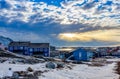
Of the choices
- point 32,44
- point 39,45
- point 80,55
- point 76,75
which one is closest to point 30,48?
point 32,44

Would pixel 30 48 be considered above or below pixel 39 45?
below

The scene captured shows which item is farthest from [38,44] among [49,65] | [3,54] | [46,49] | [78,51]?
[49,65]

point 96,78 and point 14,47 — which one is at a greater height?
point 14,47

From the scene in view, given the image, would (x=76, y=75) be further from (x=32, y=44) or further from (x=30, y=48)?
(x=32, y=44)

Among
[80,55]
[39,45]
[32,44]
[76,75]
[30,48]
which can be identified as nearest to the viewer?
[76,75]

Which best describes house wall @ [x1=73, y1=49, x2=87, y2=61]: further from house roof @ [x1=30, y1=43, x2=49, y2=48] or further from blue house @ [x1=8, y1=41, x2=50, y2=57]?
house roof @ [x1=30, y1=43, x2=49, y2=48]

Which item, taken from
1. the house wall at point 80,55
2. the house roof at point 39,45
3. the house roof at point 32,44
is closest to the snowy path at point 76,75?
the house wall at point 80,55

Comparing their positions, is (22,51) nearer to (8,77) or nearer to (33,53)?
(33,53)

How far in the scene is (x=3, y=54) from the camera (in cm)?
6047

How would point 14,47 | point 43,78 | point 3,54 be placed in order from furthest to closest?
point 14,47, point 3,54, point 43,78

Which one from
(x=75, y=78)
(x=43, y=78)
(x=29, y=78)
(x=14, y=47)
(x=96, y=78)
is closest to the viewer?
(x=29, y=78)

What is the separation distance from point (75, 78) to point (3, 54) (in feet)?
106

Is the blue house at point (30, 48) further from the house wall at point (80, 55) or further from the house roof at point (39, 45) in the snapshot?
the house wall at point (80, 55)

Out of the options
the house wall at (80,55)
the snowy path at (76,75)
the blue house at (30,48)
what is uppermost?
the blue house at (30,48)
